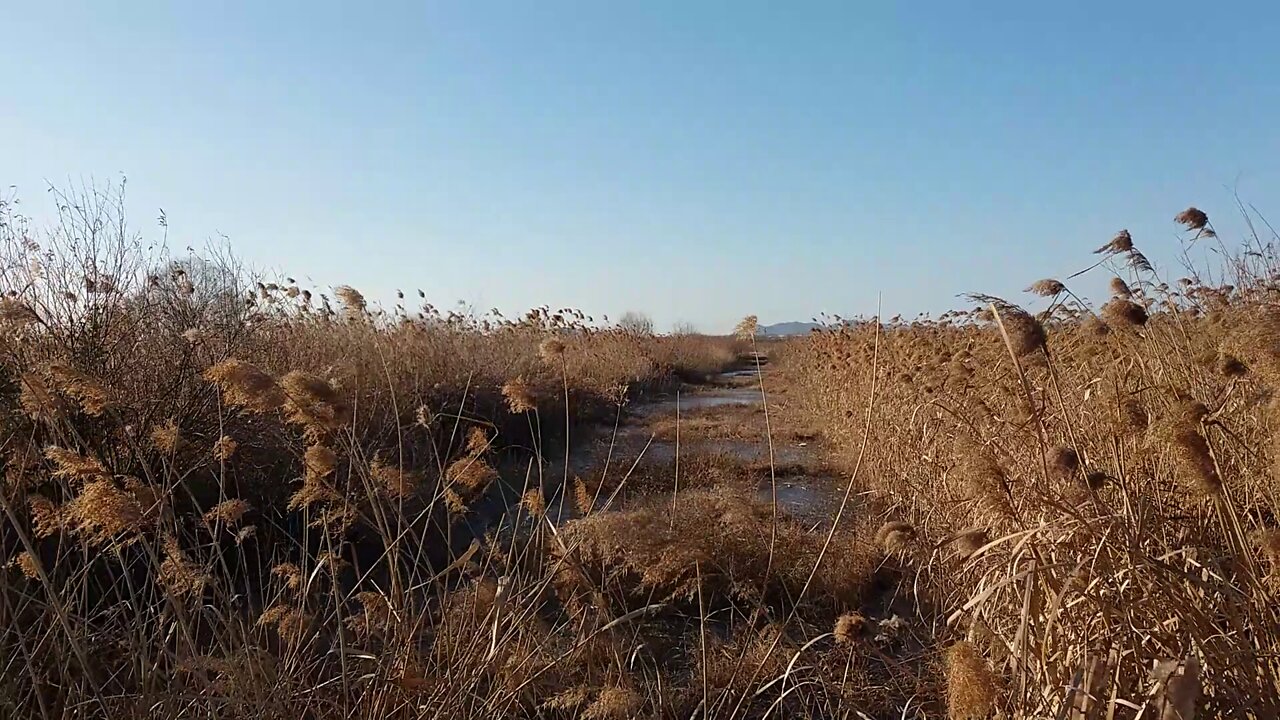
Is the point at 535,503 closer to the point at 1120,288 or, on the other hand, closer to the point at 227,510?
the point at 227,510

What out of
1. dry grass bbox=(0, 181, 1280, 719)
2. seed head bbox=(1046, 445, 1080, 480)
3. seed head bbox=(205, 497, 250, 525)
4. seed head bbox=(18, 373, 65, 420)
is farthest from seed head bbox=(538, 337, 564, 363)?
seed head bbox=(1046, 445, 1080, 480)

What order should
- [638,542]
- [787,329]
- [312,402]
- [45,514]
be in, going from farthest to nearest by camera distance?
[787,329] < [638,542] < [45,514] < [312,402]

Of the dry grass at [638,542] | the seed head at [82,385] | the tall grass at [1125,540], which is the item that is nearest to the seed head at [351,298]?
the dry grass at [638,542]

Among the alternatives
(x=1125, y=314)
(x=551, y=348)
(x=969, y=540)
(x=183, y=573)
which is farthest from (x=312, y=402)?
(x=1125, y=314)

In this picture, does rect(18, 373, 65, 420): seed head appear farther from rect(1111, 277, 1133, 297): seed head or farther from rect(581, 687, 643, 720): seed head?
rect(1111, 277, 1133, 297): seed head

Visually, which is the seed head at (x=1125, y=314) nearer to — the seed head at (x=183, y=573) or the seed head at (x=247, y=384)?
the seed head at (x=247, y=384)

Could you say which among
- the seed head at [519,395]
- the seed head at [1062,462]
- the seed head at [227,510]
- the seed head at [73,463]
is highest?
the seed head at [519,395]

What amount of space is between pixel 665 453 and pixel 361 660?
5861mm

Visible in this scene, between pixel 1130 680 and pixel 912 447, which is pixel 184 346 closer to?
pixel 912 447

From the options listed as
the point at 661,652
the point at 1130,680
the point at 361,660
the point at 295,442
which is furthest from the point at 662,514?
the point at 1130,680

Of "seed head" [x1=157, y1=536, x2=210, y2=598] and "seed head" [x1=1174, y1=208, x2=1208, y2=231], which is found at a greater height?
"seed head" [x1=1174, y1=208, x2=1208, y2=231]

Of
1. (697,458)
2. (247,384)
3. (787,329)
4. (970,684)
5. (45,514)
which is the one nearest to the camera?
(970,684)

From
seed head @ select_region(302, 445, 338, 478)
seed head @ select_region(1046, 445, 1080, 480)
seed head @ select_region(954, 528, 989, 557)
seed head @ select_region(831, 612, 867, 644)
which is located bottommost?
seed head @ select_region(831, 612, 867, 644)

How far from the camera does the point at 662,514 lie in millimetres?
4473
